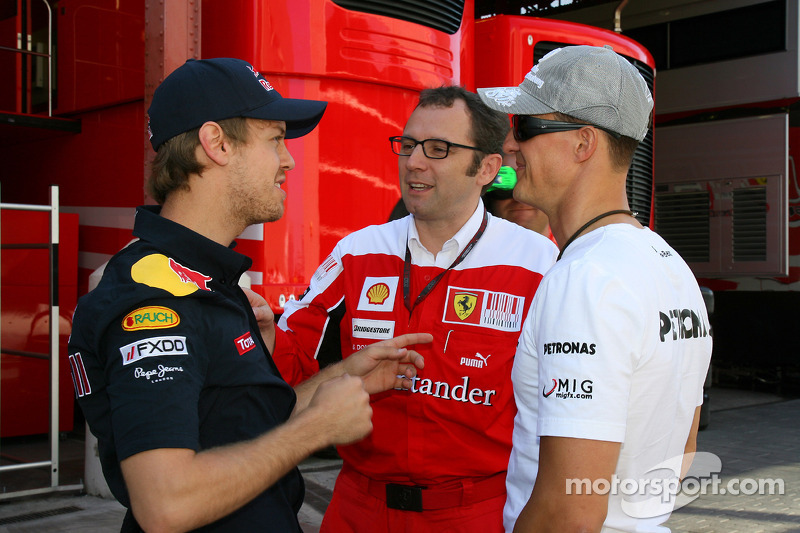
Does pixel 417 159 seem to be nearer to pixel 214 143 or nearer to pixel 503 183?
pixel 214 143

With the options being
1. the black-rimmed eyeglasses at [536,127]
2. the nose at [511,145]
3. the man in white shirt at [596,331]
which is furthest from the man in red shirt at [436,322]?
the black-rimmed eyeglasses at [536,127]

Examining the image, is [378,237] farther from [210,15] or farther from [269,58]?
[210,15]

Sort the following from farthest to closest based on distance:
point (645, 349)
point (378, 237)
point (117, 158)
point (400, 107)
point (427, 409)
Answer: point (117, 158) < point (400, 107) < point (378, 237) < point (427, 409) < point (645, 349)

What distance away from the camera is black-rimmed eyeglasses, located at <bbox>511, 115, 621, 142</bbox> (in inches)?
70.1

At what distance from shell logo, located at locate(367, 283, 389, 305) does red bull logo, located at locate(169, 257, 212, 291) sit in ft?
3.11

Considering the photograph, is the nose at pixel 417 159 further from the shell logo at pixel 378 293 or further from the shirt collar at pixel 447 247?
the shell logo at pixel 378 293

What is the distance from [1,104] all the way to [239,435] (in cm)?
605

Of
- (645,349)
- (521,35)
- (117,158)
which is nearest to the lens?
(645,349)

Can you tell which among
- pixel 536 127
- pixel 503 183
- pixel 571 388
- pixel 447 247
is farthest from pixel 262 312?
pixel 503 183

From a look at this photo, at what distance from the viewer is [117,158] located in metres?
5.14

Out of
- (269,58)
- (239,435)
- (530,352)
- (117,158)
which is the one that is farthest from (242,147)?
(117,158)

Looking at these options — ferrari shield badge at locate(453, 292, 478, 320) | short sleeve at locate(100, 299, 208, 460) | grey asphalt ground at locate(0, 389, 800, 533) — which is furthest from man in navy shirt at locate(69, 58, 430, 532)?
grey asphalt ground at locate(0, 389, 800, 533)

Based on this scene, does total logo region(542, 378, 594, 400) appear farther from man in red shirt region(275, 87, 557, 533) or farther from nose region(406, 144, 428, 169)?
nose region(406, 144, 428, 169)

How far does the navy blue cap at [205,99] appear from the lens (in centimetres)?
177
